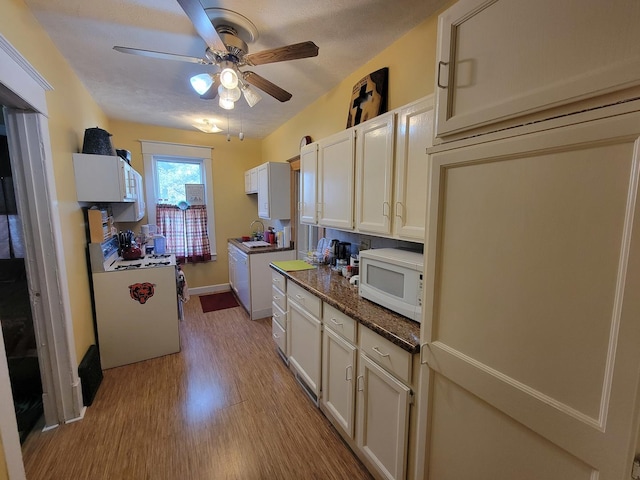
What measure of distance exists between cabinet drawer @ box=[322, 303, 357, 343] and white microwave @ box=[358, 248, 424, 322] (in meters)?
0.19

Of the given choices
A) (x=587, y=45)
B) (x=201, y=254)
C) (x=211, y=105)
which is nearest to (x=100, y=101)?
(x=211, y=105)

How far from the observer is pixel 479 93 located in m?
0.83

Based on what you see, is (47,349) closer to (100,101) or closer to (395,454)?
(395,454)

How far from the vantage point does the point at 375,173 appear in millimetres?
1744

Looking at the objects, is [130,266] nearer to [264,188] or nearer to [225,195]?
[264,188]

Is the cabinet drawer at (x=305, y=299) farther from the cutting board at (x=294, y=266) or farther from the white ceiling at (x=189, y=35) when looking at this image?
the white ceiling at (x=189, y=35)

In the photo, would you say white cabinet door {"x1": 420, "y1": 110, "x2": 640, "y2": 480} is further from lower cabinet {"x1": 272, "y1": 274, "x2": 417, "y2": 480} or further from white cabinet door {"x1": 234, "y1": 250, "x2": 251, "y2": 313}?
white cabinet door {"x1": 234, "y1": 250, "x2": 251, "y2": 313}

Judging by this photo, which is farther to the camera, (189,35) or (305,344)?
(305,344)

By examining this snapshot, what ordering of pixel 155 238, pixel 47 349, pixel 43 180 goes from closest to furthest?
pixel 43 180 → pixel 47 349 → pixel 155 238

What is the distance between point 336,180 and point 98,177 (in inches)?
81.1

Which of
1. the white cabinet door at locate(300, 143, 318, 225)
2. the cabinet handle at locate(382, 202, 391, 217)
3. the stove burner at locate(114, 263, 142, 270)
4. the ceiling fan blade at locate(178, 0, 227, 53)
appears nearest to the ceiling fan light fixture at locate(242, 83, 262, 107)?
the ceiling fan blade at locate(178, 0, 227, 53)

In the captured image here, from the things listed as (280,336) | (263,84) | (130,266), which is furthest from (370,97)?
(130,266)

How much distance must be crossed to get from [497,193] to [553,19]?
433 millimetres

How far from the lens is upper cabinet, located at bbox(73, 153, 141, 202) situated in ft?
7.30
